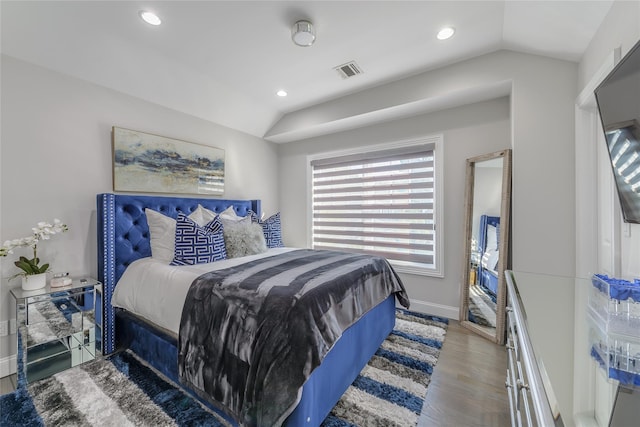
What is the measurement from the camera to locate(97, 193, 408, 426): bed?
1394mm

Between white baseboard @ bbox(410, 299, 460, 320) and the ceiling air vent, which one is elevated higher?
the ceiling air vent

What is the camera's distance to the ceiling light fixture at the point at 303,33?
2.00 meters

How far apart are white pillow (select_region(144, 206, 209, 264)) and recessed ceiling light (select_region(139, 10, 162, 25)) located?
1.64 meters

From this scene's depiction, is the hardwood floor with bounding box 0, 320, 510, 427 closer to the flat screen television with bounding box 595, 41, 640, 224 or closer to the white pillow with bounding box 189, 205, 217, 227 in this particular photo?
the flat screen television with bounding box 595, 41, 640, 224

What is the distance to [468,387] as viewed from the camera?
1788 mm

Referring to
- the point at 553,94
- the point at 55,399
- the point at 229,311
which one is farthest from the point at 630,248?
the point at 55,399

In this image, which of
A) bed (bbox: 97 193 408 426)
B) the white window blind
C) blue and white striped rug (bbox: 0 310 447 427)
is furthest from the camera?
the white window blind

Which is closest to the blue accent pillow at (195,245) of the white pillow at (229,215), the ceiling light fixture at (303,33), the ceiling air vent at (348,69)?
the white pillow at (229,215)

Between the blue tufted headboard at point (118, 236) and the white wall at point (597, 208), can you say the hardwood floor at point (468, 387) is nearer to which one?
the white wall at point (597, 208)

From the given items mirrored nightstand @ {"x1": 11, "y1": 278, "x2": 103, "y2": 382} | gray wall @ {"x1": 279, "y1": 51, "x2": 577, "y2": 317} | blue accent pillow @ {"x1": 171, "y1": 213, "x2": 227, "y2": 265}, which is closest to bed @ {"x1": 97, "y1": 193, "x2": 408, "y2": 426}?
mirrored nightstand @ {"x1": 11, "y1": 278, "x2": 103, "y2": 382}

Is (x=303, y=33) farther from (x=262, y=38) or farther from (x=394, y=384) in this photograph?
(x=394, y=384)

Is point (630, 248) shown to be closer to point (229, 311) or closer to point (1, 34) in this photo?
point (229, 311)

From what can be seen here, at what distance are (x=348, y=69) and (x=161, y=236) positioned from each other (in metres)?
2.55

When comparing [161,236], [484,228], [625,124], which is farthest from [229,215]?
[625,124]
